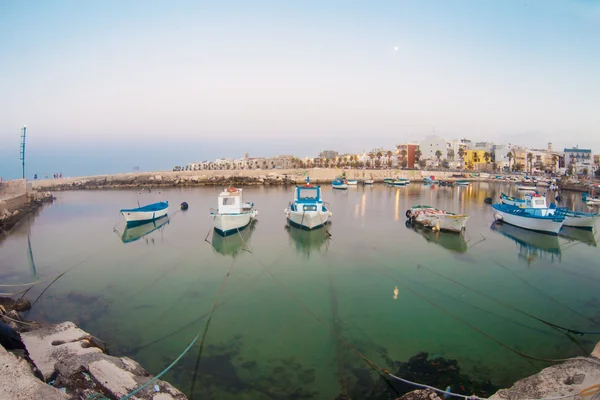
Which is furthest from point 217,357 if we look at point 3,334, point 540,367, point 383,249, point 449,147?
point 449,147

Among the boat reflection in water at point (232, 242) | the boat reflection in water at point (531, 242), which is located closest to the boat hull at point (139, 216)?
the boat reflection in water at point (232, 242)

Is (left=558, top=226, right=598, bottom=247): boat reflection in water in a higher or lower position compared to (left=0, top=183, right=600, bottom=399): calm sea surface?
higher

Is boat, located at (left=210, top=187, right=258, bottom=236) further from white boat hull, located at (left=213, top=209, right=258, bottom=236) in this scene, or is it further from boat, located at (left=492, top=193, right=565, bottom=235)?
boat, located at (left=492, top=193, right=565, bottom=235)

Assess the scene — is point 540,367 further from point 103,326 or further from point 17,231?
point 17,231

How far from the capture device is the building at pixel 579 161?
236 feet

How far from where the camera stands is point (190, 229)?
20641 mm

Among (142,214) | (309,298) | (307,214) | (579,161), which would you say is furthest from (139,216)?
(579,161)

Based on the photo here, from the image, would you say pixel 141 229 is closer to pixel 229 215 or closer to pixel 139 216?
pixel 139 216

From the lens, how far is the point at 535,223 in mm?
19484

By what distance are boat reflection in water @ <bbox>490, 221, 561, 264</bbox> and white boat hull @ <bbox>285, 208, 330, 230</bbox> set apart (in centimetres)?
952

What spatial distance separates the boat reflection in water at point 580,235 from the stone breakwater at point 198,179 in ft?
131

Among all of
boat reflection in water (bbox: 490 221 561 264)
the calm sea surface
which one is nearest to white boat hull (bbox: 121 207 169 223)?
the calm sea surface

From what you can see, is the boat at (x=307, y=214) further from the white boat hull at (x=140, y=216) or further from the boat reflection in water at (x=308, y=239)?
the white boat hull at (x=140, y=216)

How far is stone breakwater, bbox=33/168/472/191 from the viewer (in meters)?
49.2
